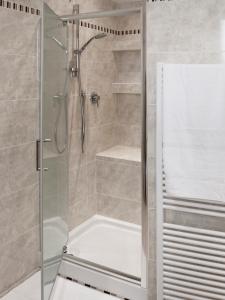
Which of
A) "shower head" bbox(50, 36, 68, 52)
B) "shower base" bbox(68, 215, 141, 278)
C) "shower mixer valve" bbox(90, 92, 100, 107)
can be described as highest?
"shower head" bbox(50, 36, 68, 52)

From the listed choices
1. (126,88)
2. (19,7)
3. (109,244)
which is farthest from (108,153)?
(19,7)

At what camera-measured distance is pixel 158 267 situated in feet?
6.00

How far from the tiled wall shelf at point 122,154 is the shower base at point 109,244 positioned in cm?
60

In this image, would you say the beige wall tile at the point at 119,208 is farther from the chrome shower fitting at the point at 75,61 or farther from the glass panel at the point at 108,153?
the chrome shower fitting at the point at 75,61

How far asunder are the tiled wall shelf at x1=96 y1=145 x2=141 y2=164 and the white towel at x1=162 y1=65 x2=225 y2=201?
3.64ft

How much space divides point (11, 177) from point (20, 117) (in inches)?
15.8

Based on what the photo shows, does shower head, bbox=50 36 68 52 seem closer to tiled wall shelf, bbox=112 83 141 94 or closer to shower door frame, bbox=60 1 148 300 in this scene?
shower door frame, bbox=60 1 148 300

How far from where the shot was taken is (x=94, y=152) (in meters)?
2.95

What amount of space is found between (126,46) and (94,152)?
1130 mm

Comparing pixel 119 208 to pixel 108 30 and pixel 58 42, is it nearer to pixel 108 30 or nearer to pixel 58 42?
pixel 58 42

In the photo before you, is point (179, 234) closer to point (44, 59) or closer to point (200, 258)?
point (200, 258)

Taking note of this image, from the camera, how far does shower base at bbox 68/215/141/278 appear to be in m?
2.33

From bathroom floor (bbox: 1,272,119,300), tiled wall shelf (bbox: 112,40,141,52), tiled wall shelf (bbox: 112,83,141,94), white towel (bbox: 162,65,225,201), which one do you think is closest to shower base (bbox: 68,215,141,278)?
bathroom floor (bbox: 1,272,119,300)

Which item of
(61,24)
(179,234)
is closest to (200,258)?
(179,234)
